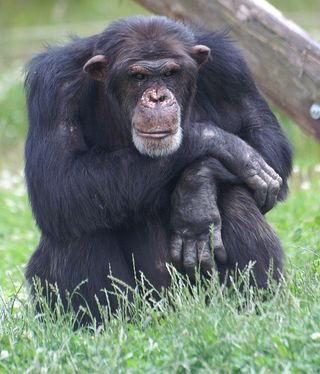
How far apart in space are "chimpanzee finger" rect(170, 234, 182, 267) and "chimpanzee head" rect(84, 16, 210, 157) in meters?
0.59

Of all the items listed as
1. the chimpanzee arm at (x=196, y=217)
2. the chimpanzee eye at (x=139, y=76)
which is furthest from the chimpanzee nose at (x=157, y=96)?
the chimpanzee arm at (x=196, y=217)

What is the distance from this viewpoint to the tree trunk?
702 cm

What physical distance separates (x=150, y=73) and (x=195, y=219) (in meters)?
0.98

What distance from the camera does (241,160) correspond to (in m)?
6.01

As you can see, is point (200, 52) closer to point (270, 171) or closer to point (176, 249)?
point (270, 171)

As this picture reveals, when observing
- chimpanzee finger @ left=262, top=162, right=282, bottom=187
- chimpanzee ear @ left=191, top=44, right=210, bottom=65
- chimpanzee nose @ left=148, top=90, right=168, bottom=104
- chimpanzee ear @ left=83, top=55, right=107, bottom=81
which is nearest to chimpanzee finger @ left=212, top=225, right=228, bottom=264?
chimpanzee finger @ left=262, top=162, right=282, bottom=187

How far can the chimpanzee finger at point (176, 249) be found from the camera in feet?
19.4

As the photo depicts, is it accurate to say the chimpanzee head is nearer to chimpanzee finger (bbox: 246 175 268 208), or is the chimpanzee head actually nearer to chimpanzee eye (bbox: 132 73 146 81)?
chimpanzee eye (bbox: 132 73 146 81)

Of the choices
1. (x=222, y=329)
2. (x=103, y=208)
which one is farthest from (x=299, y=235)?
(x=222, y=329)

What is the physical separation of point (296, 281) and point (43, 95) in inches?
80.3

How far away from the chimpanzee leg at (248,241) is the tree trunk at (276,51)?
1443 millimetres

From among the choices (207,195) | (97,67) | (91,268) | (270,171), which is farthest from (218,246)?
(97,67)

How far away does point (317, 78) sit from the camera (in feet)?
22.9

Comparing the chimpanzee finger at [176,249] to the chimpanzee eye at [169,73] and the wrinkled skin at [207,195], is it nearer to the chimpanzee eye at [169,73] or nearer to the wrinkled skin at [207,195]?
the wrinkled skin at [207,195]
